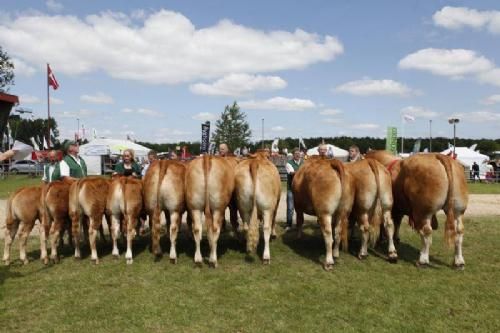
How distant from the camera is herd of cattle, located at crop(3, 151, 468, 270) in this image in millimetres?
6641

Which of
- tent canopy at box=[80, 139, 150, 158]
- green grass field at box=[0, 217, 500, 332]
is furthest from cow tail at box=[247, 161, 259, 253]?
tent canopy at box=[80, 139, 150, 158]

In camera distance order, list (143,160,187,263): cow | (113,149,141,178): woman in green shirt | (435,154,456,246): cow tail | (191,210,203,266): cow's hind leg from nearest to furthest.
A: (435,154,456,246): cow tail → (191,210,203,266): cow's hind leg → (143,160,187,263): cow → (113,149,141,178): woman in green shirt

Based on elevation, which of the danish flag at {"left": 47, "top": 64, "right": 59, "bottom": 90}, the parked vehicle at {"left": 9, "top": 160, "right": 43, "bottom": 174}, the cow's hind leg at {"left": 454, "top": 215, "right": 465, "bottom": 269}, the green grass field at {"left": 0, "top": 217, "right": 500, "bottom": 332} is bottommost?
the parked vehicle at {"left": 9, "top": 160, "right": 43, "bottom": 174}

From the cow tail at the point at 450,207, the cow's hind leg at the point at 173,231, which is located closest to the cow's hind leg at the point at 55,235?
the cow's hind leg at the point at 173,231

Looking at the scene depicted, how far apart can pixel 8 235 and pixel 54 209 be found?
949 mm

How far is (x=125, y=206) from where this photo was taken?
7.02m

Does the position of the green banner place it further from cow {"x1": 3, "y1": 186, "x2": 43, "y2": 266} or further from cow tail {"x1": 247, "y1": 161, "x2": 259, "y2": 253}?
cow {"x1": 3, "y1": 186, "x2": 43, "y2": 266}

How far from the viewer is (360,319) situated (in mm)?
4695

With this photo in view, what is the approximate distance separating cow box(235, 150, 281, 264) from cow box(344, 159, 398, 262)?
1.41m

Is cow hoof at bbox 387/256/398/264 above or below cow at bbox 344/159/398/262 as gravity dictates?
below

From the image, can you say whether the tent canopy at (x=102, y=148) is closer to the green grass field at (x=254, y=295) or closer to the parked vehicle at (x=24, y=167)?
the parked vehicle at (x=24, y=167)

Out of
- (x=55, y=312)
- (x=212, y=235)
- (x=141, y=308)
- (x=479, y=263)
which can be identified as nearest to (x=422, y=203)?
(x=479, y=263)

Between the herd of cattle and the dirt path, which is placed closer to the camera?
the herd of cattle

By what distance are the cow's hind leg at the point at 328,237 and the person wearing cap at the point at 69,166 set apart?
481 centimetres
